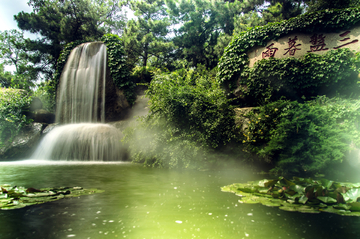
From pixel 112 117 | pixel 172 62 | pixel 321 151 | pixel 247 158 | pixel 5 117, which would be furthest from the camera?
pixel 172 62

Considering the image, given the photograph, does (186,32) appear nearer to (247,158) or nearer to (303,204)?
(247,158)

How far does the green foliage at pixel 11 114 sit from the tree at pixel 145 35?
7505 millimetres

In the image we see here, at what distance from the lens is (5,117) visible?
971 centimetres

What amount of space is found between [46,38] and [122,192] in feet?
63.9

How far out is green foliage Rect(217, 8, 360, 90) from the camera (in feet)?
24.7

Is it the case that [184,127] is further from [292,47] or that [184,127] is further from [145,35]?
[145,35]

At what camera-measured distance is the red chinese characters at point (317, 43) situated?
25.3 feet

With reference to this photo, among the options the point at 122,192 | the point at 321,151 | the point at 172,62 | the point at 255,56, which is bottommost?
the point at 122,192

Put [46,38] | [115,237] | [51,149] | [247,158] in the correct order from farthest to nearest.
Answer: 1. [46,38]
2. [51,149]
3. [247,158]
4. [115,237]

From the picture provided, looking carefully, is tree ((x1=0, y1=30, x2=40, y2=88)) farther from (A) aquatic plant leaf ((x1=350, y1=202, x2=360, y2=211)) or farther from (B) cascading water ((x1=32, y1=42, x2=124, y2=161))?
(A) aquatic plant leaf ((x1=350, y1=202, x2=360, y2=211))

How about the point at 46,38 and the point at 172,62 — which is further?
the point at 46,38

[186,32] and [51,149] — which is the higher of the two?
[186,32]

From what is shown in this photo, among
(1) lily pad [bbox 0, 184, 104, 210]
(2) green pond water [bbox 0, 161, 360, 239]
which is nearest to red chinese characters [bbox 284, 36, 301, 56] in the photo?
(2) green pond water [bbox 0, 161, 360, 239]

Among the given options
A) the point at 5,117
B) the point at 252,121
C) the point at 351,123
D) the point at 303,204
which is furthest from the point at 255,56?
the point at 5,117
